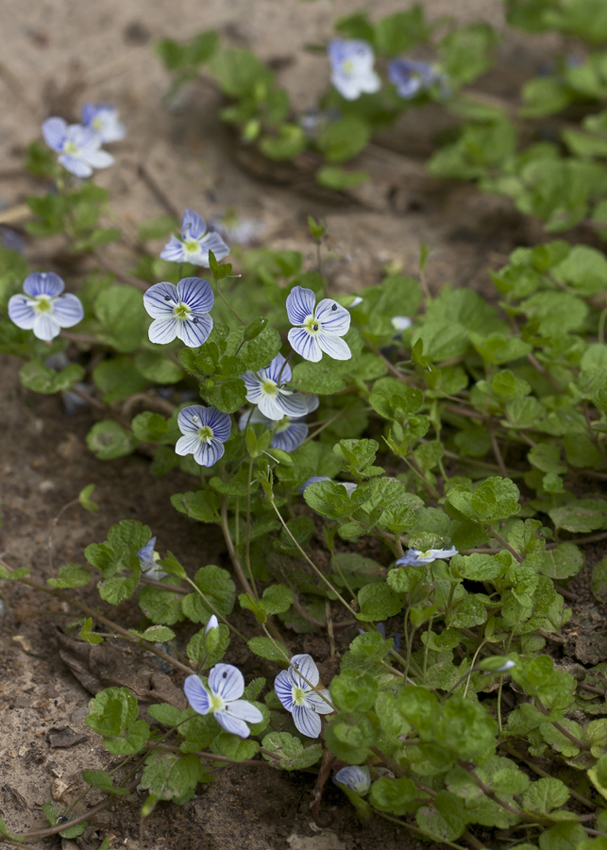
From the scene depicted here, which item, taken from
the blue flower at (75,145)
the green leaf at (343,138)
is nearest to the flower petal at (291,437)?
the blue flower at (75,145)

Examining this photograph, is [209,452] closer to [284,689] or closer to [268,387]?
[268,387]

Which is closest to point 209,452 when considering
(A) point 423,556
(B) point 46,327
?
(A) point 423,556

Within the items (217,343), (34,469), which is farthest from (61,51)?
(217,343)

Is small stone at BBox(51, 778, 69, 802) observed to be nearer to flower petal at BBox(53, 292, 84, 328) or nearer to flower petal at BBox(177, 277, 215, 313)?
flower petal at BBox(177, 277, 215, 313)

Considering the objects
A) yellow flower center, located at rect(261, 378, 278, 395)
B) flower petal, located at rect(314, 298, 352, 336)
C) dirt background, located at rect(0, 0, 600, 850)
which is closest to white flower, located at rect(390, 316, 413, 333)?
dirt background, located at rect(0, 0, 600, 850)

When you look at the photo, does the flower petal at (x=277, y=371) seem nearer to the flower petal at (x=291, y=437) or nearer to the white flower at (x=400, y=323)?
the flower petal at (x=291, y=437)

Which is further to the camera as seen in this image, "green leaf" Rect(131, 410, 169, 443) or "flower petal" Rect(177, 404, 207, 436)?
"green leaf" Rect(131, 410, 169, 443)
